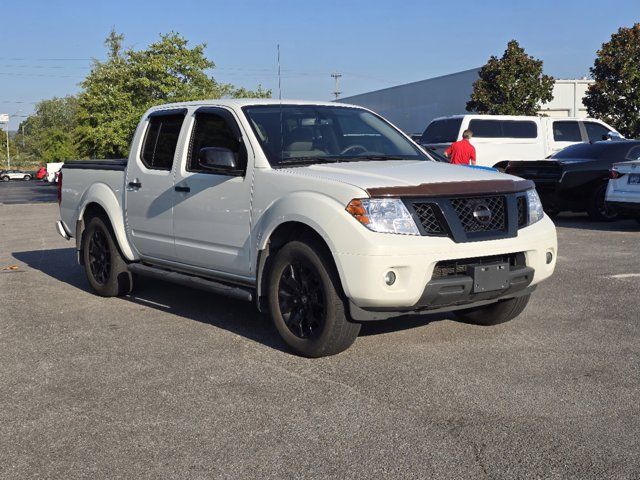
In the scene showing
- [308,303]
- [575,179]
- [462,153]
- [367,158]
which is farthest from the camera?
[462,153]

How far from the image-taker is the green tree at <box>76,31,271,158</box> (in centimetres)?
3841

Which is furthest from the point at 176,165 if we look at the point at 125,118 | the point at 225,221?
the point at 125,118

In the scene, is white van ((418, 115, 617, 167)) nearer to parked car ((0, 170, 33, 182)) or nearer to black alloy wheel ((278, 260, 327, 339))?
black alloy wheel ((278, 260, 327, 339))

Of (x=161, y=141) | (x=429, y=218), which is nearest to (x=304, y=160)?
(x=429, y=218)

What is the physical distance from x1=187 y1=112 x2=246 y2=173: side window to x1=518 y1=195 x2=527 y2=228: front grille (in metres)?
2.13

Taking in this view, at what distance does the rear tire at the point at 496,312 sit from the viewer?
20.9ft

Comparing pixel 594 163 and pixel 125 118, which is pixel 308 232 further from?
pixel 125 118

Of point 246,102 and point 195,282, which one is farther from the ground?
point 246,102

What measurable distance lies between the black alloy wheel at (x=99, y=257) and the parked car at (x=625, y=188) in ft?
29.5

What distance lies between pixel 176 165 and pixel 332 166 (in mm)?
1627

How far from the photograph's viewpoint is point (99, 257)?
26.8 feet

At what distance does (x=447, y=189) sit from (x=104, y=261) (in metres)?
4.06

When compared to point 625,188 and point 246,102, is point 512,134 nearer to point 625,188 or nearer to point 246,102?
point 625,188

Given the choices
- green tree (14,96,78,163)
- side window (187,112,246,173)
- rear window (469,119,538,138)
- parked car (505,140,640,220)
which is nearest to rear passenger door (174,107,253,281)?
side window (187,112,246,173)
